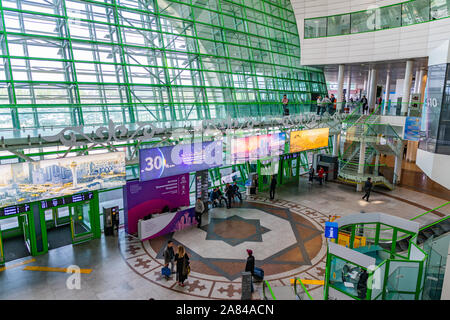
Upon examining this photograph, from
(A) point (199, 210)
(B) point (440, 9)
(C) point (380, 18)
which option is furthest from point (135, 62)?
(B) point (440, 9)

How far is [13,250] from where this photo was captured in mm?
12711

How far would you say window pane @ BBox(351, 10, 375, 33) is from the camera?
2471 cm

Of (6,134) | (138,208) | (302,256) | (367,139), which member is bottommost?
(302,256)

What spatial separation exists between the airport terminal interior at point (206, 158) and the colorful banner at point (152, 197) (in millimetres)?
61

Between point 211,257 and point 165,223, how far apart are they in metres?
3.16

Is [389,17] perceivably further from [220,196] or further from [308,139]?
[220,196]

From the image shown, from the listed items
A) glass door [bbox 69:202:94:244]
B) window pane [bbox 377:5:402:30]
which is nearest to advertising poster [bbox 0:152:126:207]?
glass door [bbox 69:202:94:244]

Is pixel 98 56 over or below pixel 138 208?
over

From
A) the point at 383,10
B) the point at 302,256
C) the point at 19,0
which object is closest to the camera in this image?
the point at 302,256

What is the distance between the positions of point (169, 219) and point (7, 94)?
875 centimetres

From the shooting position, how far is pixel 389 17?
23.7 meters

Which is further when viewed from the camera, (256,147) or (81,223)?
(256,147)
